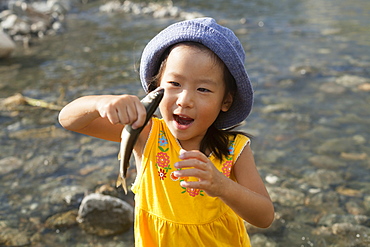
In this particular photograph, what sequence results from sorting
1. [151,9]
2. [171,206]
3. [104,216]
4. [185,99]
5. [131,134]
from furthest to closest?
[151,9]
[104,216]
[171,206]
[185,99]
[131,134]

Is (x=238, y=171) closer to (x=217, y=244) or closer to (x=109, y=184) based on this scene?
(x=217, y=244)

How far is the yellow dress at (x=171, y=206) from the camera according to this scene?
2.63 meters

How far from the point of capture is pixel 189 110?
2.46 m

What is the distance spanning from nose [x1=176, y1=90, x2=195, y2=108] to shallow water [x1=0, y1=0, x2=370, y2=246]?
1121mm

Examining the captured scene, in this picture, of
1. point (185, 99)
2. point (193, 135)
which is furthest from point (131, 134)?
point (193, 135)

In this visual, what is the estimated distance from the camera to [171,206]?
2.64 meters

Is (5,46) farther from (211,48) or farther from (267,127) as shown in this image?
(211,48)

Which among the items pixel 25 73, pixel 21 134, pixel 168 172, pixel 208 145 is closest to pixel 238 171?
pixel 208 145

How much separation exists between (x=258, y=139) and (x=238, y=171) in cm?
343

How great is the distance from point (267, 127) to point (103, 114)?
183 inches

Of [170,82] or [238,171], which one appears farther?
[238,171]

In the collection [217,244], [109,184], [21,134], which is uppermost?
[217,244]

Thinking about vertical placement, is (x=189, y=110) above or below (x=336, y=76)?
above

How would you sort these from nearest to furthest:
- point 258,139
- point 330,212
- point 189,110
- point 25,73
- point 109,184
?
point 189,110 → point 330,212 → point 109,184 → point 258,139 → point 25,73
